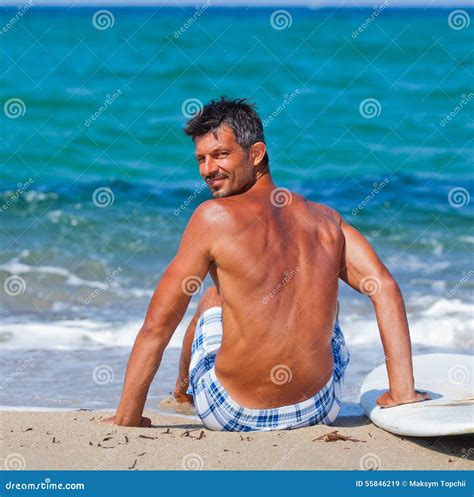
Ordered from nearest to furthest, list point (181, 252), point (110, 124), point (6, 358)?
1. point (181, 252)
2. point (6, 358)
3. point (110, 124)

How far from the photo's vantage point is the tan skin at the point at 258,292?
12.1 ft

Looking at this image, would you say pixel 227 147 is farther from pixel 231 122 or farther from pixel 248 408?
pixel 248 408

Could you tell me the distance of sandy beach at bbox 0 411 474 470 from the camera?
349 centimetres

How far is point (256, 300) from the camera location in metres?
3.69

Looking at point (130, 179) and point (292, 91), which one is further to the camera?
point (292, 91)

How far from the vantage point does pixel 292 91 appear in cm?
1431

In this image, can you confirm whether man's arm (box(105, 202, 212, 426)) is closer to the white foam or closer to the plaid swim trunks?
the plaid swim trunks

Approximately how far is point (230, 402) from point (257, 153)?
96 cm

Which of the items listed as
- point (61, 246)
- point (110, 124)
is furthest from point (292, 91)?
point (61, 246)

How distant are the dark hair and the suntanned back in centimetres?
25

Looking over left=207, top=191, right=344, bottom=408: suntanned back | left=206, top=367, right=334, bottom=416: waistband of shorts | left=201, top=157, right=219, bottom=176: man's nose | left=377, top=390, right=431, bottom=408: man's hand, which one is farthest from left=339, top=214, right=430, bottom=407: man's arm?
left=201, top=157, right=219, bottom=176: man's nose

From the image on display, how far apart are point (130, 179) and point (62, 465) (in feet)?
24.1

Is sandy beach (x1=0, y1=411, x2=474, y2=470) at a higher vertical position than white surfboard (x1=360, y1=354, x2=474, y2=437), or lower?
lower

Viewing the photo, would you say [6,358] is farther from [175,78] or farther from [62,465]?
[175,78]
